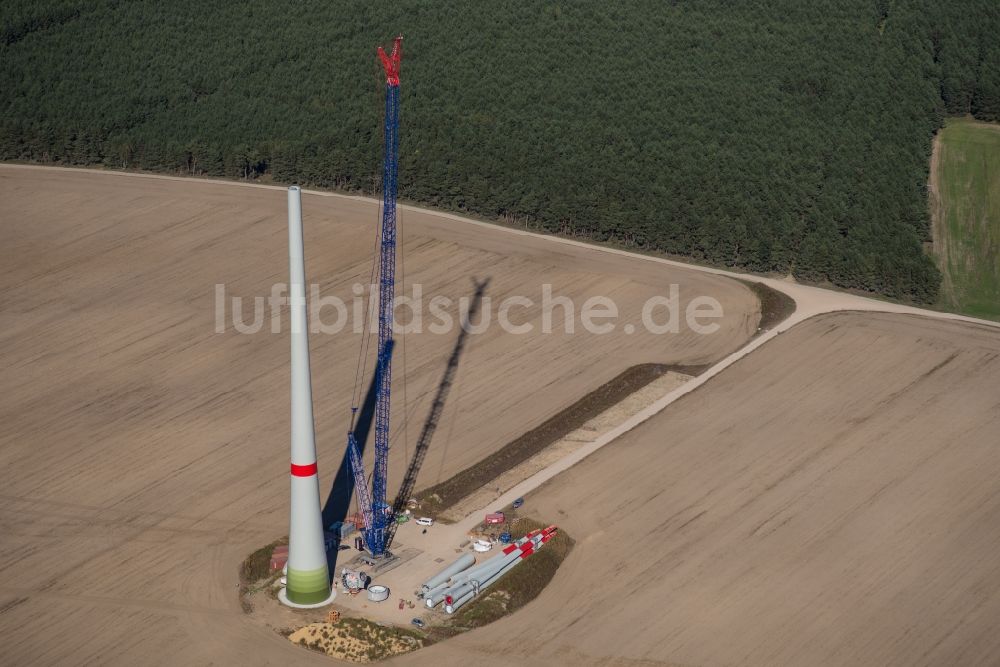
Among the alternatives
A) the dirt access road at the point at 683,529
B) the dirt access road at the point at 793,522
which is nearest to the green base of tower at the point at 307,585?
the dirt access road at the point at 683,529

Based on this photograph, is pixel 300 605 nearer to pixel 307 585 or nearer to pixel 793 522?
pixel 307 585

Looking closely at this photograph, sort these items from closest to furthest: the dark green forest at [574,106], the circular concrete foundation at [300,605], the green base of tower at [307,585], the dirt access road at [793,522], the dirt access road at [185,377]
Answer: the dirt access road at [793,522], the green base of tower at [307,585], the circular concrete foundation at [300,605], the dirt access road at [185,377], the dark green forest at [574,106]

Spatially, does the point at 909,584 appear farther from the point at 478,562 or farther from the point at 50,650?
the point at 50,650

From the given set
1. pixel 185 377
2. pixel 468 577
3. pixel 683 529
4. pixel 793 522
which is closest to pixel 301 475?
pixel 468 577

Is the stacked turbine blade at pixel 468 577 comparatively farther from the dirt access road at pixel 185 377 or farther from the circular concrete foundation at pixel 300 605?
the dirt access road at pixel 185 377

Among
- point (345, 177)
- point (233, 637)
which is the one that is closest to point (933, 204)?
point (345, 177)
